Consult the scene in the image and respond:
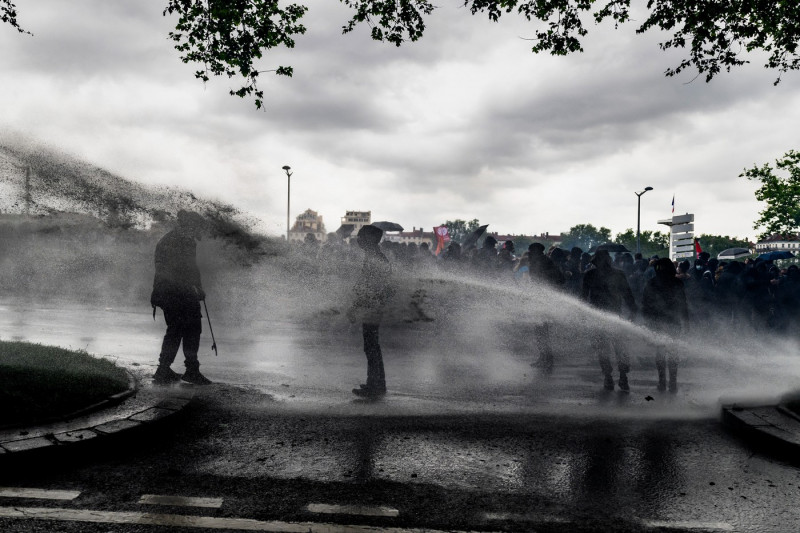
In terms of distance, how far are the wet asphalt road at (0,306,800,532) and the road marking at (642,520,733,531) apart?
0.01m

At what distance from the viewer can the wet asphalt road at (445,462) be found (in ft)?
11.0

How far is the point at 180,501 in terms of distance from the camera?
3.42 m

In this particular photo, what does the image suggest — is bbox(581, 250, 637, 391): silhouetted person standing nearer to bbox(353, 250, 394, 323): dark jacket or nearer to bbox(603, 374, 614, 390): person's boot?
bbox(603, 374, 614, 390): person's boot

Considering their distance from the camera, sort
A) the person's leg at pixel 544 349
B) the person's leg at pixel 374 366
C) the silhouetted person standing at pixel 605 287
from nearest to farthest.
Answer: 1. the person's leg at pixel 374 366
2. the silhouetted person standing at pixel 605 287
3. the person's leg at pixel 544 349

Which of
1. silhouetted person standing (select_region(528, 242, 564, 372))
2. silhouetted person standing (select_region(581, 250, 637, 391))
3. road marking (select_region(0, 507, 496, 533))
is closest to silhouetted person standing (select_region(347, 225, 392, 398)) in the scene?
silhouetted person standing (select_region(528, 242, 564, 372))

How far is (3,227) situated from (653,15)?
22076 millimetres

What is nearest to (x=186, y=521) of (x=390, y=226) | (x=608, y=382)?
(x=608, y=382)

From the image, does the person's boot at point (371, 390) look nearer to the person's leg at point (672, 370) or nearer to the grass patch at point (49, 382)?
the grass patch at point (49, 382)

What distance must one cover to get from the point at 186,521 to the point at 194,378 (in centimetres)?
360

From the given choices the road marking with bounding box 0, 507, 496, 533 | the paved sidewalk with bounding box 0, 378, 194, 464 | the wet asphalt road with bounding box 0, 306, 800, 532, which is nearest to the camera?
the road marking with bounding box 0, 507, 496, 533

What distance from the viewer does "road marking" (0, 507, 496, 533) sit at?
3094mm

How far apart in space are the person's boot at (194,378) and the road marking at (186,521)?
10.8 feet

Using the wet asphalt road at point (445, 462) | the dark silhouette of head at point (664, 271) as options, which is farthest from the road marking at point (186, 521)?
the dark silhouette of head at point (664, 271)

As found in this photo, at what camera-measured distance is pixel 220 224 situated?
11469 millimetres
